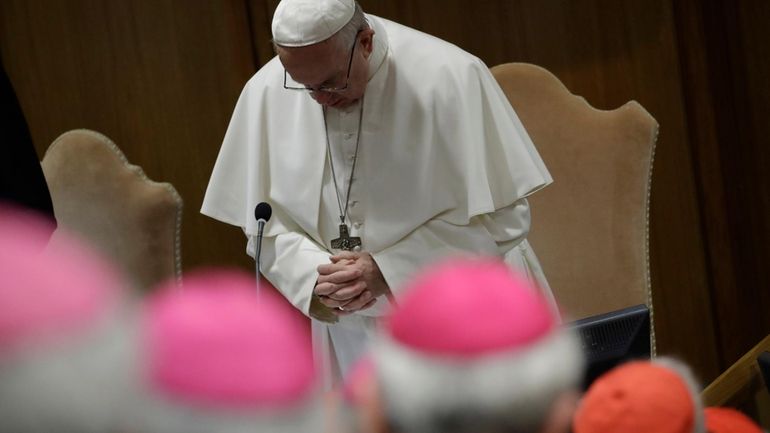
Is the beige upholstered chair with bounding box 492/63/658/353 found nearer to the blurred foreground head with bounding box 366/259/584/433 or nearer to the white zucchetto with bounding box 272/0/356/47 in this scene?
the white zucchetto with bounding box 272/0/356/47

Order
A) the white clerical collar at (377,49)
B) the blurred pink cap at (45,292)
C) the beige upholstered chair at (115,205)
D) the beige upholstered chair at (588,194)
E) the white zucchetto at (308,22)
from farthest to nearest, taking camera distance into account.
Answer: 1. the beige upholstered chair at (588,194)
2. the beige upholstered chair at (115,205)
3. the white clerical collar at (377,49)
4. the white zucchetto at (308,22)
5. the blurred pink cap at (45,292)

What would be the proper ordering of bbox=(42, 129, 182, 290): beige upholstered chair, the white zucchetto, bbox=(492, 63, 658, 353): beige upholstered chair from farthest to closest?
1. bbox=(492, 63, 658, 353): beige upholstered chair
2. bbox=(42, 129, 182, 290): beige upholstered chair
3. the white zucchetto

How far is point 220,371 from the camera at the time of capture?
536 millimetres

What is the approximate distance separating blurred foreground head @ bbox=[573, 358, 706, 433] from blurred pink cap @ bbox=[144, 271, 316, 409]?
241mm

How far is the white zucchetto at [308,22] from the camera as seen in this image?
Answer: 298cm

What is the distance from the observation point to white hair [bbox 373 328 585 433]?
0.56m

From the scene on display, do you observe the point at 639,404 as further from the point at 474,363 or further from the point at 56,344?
the point at 56,344

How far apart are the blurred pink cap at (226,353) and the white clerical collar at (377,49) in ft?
8.90

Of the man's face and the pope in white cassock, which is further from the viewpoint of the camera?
the pope in white cassock

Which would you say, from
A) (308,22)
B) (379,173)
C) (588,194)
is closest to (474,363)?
(308,22)

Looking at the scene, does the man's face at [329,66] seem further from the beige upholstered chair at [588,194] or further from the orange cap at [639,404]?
the orange cap at [639,404]

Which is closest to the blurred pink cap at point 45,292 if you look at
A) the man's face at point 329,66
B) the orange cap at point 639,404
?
the orange cap at point 639,404

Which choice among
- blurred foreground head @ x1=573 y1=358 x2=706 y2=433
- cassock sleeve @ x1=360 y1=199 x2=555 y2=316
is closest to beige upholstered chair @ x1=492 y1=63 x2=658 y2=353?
cassock sleeve @ x1=360 y1=199 x2=555 y2=316

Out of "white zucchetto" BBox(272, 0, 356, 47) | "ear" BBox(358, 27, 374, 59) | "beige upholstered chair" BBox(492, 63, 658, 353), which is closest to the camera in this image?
"white zucchetto" BBox(272, 0, 356, 47)
